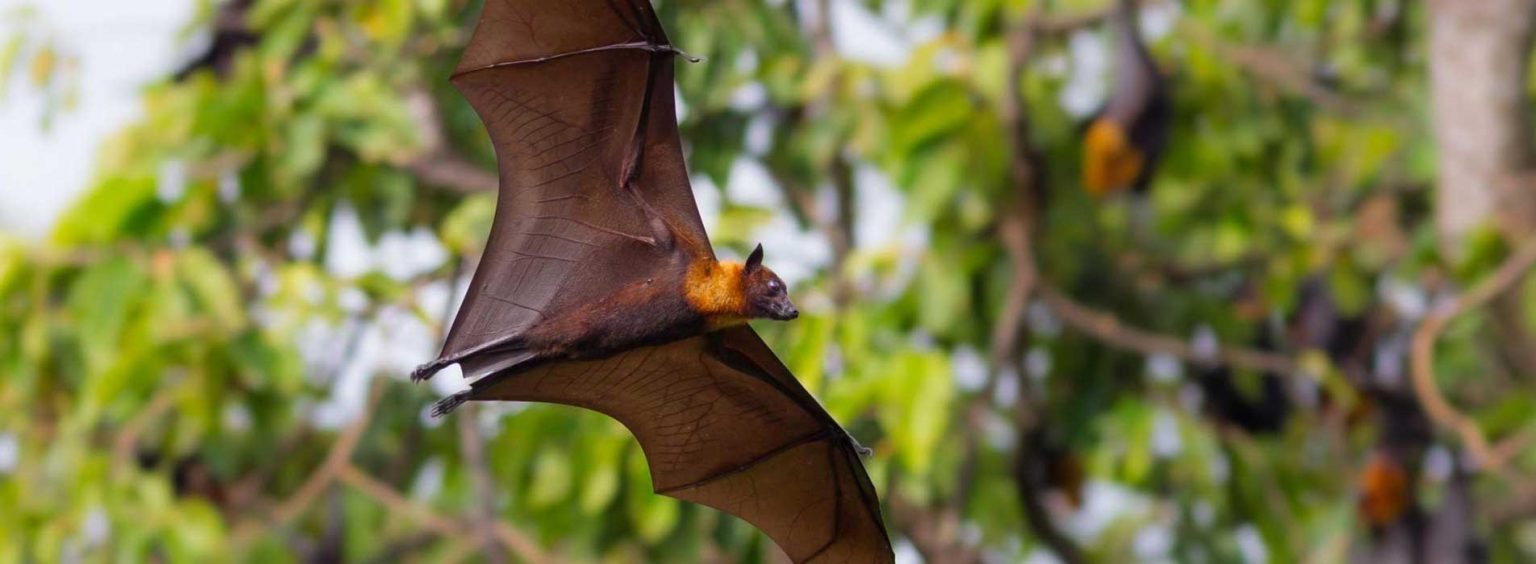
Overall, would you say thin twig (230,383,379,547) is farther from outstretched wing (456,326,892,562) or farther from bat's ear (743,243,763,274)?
bat's ear (743,243,763,274)

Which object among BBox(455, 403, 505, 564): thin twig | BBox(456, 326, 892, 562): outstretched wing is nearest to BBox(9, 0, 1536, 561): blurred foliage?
BBox(455, 403, 505, 564): thin twig

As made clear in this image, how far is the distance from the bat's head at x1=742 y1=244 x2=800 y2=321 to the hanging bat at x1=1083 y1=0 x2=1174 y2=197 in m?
4.12

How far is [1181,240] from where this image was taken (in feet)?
25.3

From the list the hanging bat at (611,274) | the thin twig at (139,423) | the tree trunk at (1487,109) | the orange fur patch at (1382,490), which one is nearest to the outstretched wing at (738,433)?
the hanging bat at (611,274)

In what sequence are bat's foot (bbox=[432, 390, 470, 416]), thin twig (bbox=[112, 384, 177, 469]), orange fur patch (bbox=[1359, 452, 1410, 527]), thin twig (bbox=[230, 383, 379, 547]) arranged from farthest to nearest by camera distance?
orange fur patch (bbox=[1359, 452, 1410, 527]), thin twig (bbox=[112, 384, 177, 469]), thin twig (bbox=[230, 383, 379, 547]), bat's foot (bbox=[432, 390, 470, 416])

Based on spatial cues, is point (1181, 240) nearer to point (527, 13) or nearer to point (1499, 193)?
point (1499, 193)

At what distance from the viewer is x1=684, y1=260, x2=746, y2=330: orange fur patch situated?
2.67 metres

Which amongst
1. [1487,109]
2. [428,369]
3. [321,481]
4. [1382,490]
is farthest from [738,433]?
[1382,490]

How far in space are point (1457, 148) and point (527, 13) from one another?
4.82 meters

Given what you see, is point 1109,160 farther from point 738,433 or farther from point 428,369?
point 428,369

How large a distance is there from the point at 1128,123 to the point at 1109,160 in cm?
16

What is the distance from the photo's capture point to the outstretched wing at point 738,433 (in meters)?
3.01

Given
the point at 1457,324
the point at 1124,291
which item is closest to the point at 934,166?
the point at 1124,291

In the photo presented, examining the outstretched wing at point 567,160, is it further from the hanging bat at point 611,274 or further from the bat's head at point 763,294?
the bat's head at point 763,294
